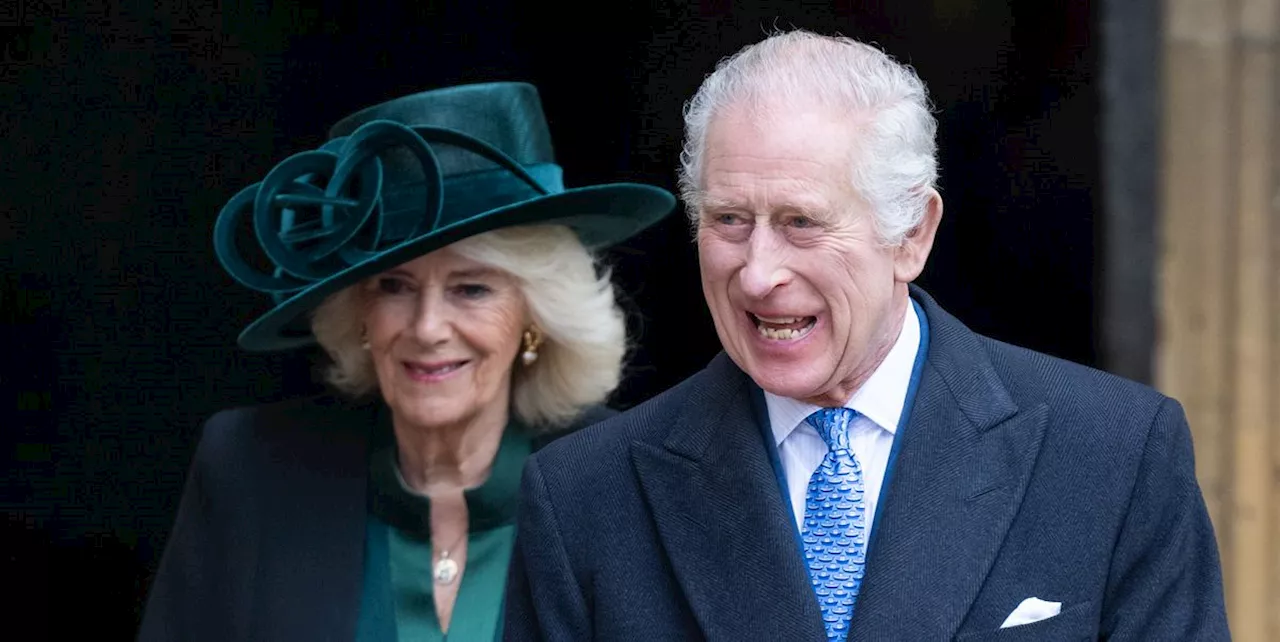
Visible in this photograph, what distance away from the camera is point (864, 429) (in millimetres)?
2486

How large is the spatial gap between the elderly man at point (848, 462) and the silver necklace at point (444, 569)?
2.61 feet

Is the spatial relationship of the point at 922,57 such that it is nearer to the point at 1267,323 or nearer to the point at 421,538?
the point at 1267,323

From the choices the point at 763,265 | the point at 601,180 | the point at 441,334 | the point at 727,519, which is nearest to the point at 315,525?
the point at 441,334

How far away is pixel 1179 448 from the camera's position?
7.83 ft

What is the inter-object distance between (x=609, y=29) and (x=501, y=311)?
0.72m

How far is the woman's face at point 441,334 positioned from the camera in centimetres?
326

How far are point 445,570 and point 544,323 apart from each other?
516 mm

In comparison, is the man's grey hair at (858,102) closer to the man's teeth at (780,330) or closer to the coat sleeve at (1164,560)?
the man's teeth at (780,330)

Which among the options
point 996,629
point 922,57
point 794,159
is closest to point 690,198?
point 794,159

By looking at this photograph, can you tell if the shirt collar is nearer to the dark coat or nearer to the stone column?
the dark coat

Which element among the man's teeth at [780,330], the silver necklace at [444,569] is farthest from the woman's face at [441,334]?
the man's teeth at [780,330]

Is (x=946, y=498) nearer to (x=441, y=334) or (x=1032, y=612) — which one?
(x=1032, y=612)

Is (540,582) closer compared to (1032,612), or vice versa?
(1032,612)

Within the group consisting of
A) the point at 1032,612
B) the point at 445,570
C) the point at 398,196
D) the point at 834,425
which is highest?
the point at 398,196
